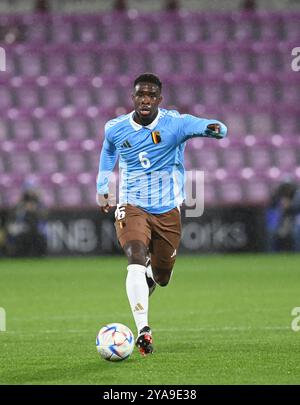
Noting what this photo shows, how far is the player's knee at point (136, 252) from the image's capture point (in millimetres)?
7734

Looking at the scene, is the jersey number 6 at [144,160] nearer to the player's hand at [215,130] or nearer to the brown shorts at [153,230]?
the brown shorts at [153,230]

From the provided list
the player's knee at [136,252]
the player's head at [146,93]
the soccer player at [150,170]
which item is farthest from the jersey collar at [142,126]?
the player's knee at [136,252]

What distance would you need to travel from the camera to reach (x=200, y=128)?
7977 millimetres

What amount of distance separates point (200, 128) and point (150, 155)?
48 cm

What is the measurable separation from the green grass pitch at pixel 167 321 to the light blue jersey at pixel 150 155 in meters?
1.17

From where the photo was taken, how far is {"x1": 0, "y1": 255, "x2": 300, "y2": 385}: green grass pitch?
673 cm

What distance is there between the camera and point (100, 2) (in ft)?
69.2

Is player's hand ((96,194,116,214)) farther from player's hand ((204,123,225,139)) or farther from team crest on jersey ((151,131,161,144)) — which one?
player's hand ((204,123,225,139))

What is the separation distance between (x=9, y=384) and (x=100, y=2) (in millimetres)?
15635

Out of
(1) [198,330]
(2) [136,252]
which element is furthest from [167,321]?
(2) [136,252]

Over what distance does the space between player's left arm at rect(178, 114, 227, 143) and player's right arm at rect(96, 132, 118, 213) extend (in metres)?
0.59

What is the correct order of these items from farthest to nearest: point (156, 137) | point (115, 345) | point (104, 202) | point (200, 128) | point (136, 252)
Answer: point (104, 202), point (156, 137), point (200, 128), point (136, 252), point (115, 345)

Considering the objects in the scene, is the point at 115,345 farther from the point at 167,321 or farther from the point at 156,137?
the point at 167,321
